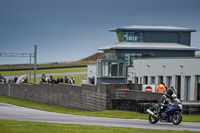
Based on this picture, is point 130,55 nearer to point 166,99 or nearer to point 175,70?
point 175,70

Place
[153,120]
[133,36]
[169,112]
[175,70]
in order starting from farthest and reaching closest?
[133,36]
[175,70]
[153,120]
[169,112]

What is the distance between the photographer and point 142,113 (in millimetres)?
29547

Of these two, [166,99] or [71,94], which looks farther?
[71,94]

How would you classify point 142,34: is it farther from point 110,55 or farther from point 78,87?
point 78,87

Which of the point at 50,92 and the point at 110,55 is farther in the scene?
the point at 110,55

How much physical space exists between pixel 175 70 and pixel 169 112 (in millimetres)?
30422

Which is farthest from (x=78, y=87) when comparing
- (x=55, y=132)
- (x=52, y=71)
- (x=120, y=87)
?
(x=52, y=71)

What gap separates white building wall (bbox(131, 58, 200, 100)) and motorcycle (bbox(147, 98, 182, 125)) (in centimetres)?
2631

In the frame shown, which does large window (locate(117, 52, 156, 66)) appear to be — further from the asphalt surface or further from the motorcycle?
the motorcycle

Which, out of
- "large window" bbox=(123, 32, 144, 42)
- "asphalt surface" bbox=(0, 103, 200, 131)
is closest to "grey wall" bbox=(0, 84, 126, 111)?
"asphalt surface" bbox=(0, 103, 200, 131)

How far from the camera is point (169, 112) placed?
834 inches

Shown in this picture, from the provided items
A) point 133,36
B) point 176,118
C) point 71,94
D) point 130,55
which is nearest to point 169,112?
point 176,118

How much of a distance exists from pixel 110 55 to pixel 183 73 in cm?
2447

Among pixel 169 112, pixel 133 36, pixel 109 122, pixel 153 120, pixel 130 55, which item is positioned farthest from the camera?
pixel 133 36
